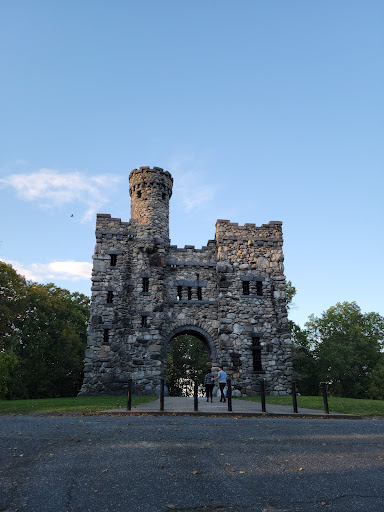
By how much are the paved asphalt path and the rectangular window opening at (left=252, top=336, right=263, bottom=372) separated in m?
14.0

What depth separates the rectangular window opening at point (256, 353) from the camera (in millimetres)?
22438

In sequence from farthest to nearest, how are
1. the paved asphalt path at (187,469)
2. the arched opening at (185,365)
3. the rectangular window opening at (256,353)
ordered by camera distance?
the arched opening at (185,365) → the rectangular window opening at (256,353) → the paved asphalt path at (187,469)

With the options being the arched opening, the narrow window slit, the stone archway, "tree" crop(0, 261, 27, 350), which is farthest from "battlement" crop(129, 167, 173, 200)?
the arched opening

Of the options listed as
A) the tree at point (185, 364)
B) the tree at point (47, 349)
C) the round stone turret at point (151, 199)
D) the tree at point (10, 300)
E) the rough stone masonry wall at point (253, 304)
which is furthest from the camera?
the tree at point (185, 364)

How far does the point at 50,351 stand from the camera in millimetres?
34156

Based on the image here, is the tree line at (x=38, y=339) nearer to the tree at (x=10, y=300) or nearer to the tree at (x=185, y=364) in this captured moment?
the tree at (x=10, y=300)

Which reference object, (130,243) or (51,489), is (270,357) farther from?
(51,489)

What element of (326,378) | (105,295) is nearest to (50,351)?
(105,295)

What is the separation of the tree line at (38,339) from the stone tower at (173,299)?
1289 cm

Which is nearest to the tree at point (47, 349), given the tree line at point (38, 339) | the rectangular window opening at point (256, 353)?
the tree line at point (38, 339)

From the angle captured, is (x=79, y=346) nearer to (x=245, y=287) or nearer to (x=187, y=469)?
(x=245, y=287)

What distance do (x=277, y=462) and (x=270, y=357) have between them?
1743cm

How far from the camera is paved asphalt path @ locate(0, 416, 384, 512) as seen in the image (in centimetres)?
413

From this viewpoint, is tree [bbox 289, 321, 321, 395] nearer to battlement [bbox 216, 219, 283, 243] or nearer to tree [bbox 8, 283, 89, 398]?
battlement [bbox 216, 219, 283, 243]
